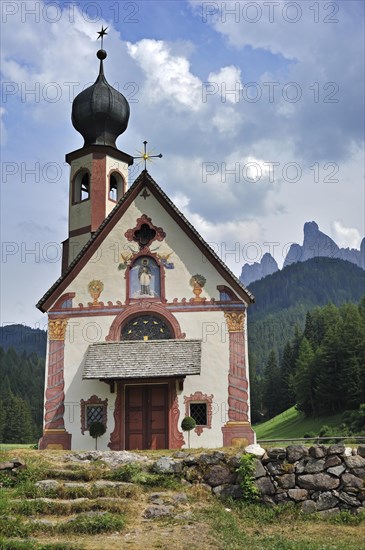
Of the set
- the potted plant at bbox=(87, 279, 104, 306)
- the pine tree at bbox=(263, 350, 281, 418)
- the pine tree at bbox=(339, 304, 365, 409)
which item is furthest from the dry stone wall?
the pine tree at bbox=(263, 350, 281, 418)

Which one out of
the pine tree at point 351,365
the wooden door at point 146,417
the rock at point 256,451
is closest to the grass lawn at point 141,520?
the rock at point 256,451

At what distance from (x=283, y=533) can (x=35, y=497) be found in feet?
19.4

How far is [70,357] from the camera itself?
2733cm

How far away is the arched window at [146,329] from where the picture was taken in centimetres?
2739

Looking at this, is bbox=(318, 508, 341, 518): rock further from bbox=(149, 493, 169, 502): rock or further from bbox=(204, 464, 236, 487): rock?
bbox=(149, 493, 169, 502): rock

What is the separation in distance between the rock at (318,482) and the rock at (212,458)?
213 centimetres

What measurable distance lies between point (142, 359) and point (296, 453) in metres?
11.2

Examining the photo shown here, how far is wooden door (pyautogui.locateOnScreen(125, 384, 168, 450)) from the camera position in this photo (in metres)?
26.0

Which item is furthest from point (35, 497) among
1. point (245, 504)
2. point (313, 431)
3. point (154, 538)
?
point (313, 431)

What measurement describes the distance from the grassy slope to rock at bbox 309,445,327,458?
53.3 metres

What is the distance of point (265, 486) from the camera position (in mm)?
15523

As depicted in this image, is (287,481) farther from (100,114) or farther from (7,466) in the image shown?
(100,114)

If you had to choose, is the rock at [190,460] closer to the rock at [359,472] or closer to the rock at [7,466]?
the rock at [359,472]

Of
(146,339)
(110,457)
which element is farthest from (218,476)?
(146,339)
